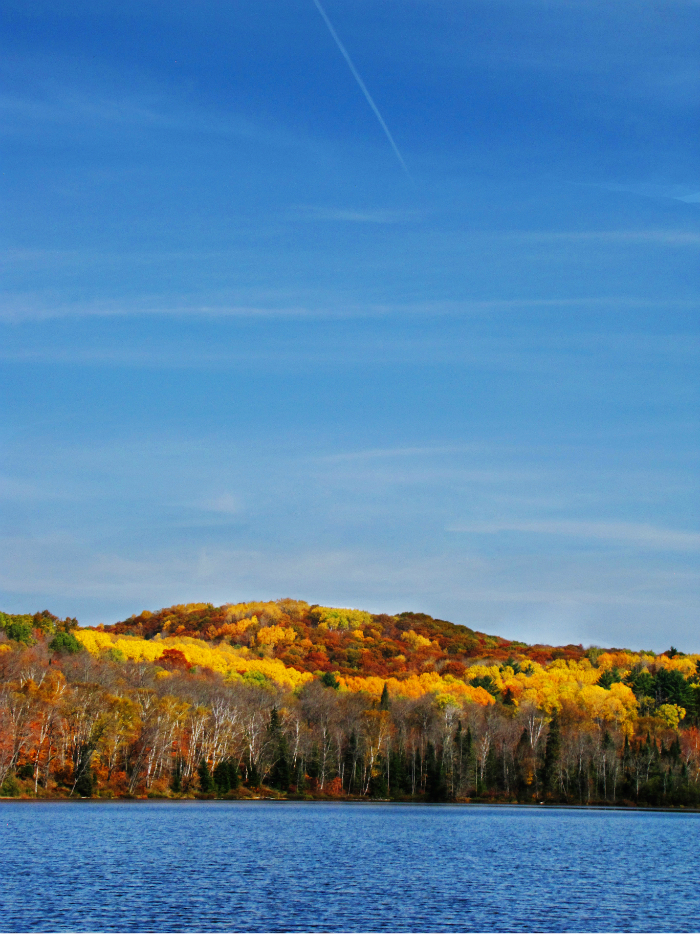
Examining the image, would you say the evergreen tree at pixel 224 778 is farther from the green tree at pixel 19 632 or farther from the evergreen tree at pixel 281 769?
the green tree at pixel 19 632

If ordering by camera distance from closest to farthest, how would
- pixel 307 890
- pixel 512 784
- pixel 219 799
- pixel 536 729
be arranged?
pixel 307 890
pixel 219 799
pixel 512 784
pixel 536 729

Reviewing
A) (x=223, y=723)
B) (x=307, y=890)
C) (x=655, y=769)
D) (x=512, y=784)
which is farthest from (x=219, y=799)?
(x=307, y=890)

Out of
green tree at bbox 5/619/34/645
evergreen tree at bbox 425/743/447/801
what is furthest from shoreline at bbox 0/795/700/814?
green tree at bbox 5/619/34/645

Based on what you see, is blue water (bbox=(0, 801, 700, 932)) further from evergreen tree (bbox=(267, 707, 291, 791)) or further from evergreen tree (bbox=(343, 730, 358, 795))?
evergreen tree (bbox=(343, 730, 358, 795))

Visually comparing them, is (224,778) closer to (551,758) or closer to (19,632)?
(551,758)

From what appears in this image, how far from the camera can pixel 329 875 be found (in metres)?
55.2

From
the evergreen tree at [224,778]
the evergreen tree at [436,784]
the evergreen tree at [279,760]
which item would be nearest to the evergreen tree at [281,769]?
the evergreen tree at [279,760]

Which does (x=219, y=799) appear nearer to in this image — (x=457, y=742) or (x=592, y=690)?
(x=457, y=742)

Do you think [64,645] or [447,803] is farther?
[64,645]

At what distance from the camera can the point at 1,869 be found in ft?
171

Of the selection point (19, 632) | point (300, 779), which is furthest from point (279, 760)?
point (19, 632)

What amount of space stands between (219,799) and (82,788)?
68.9ft

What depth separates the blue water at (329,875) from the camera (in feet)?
137

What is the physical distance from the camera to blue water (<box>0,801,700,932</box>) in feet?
137
